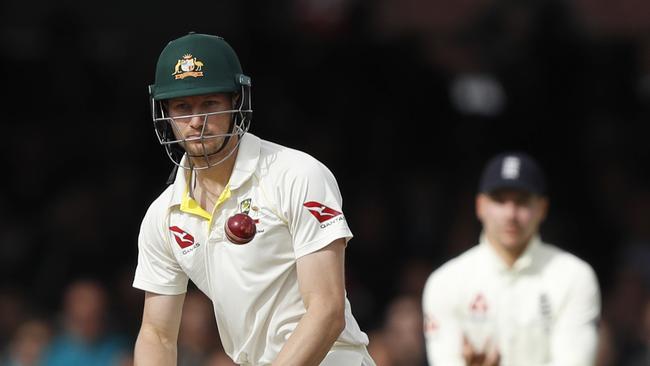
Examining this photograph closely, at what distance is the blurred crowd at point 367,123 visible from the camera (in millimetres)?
9570

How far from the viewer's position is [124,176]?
10125mm

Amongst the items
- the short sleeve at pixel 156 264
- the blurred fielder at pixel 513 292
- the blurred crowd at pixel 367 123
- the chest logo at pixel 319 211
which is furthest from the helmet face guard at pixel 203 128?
the blurred crowd at pixel 367 123

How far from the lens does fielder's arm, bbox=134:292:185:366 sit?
15.1 feet

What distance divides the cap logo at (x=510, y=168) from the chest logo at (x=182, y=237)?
7.44ft

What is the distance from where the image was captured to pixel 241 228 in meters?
4.32

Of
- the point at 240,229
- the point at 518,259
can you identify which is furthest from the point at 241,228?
the point at 518,259

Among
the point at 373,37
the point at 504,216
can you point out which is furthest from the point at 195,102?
the point at 373,37

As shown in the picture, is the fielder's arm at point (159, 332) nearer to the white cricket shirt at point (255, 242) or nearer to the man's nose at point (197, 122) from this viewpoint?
the white cricket shirt at point (255, 242)

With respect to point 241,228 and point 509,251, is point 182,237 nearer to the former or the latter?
point 241,228

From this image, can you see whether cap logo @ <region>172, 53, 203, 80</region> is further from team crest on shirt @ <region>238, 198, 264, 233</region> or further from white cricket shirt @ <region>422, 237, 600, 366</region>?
white cricket shirt @ <region>422, 237, 600, 366</region>

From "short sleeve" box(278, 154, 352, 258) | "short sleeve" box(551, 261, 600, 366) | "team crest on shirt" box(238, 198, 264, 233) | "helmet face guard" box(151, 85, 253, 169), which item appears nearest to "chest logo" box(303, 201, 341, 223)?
"short sleeve" box(278, 154, 352, 258)

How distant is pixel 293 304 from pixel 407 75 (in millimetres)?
6181

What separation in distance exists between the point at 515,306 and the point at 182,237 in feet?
7.37

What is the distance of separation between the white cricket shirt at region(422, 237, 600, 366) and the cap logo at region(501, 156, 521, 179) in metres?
0.32
